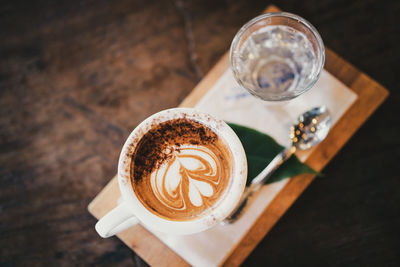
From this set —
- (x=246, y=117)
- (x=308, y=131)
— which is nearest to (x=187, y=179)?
(x=246, y=117)

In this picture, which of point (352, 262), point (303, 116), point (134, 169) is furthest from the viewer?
point (352, 262)

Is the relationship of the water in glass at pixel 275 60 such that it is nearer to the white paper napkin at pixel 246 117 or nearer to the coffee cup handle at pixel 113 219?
the white paper napkin at pixel 246 117

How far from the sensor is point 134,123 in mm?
1063

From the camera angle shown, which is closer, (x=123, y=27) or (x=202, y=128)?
(x=202, y=128)

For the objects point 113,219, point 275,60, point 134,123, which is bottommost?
point 134,123

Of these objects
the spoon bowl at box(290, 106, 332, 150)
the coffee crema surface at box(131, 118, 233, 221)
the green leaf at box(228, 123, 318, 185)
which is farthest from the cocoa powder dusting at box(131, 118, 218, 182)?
the spoon bowl at box(290, 106, 332, 150)

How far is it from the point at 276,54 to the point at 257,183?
417 mm

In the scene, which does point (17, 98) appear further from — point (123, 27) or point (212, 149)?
point (212, 149)

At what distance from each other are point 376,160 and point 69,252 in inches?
43.9

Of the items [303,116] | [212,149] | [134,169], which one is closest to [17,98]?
[134,169]

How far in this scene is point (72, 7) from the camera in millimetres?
1130

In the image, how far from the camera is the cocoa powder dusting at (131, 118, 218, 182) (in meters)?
0.72

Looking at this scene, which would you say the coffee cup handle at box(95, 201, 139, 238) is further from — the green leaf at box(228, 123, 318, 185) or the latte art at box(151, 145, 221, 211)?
the green leaf at box(228, 123, 318, 185)

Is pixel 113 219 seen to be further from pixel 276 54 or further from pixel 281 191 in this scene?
pixel 276 54
